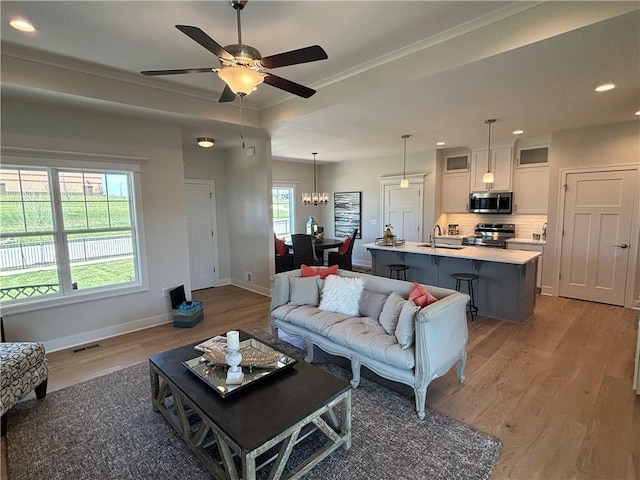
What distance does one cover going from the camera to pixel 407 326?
8.16ft

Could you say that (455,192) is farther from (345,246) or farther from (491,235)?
(345,246)

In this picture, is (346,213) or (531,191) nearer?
(531,191)

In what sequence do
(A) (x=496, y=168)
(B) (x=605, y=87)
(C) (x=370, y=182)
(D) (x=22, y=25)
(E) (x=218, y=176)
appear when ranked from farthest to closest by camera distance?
(C) (x=370, y=182) → (E) (x=218, y=176) → (A) (x=496, y=168) → (B) (x=605, y=87) → (D) (x=22, y=25)

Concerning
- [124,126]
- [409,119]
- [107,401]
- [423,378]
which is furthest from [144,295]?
[409,119]

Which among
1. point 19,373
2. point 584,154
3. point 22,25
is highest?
point 22,25

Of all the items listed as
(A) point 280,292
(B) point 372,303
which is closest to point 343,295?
(B) point 372,303

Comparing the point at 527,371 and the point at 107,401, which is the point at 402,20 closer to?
the point at 527,371

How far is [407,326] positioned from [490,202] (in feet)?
15.4

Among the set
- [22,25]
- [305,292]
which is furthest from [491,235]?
[22,25]

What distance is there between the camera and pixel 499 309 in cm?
433

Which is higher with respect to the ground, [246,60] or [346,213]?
[246,60]

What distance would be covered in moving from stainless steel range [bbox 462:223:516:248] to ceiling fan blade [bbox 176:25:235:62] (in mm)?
5550

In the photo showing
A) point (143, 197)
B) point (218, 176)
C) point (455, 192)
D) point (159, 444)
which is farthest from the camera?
point (455, 192)

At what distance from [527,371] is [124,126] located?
5107 mm
